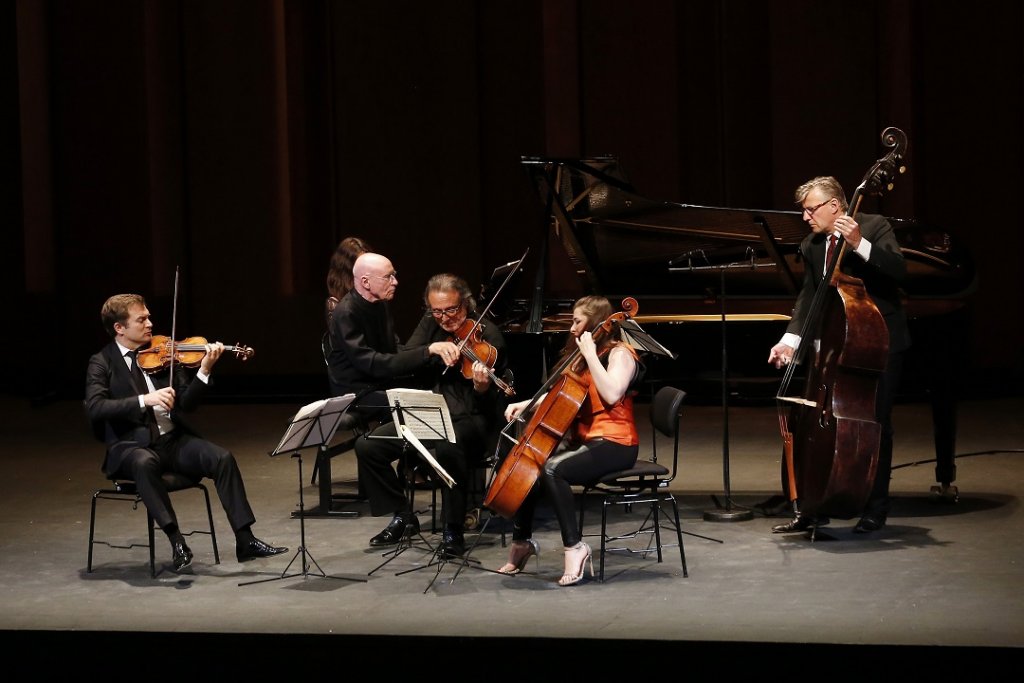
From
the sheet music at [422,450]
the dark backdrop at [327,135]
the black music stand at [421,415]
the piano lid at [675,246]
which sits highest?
the dark backdrop at [327,135]

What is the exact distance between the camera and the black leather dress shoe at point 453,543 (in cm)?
493

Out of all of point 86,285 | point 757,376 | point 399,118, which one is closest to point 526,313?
point 757,376

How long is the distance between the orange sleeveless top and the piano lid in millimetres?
1434

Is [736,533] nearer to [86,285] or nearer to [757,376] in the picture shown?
[757,376]

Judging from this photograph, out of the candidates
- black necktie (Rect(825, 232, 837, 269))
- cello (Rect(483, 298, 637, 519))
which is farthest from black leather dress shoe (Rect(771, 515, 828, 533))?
cello (Rect(483, 298, 637, 519))

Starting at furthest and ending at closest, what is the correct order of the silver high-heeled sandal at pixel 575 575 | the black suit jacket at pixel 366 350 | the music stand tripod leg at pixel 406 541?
the black suit jacket at pixel 366 350 → the music stand tripod leg at pixel 406 541 → the silver high-heeled sandal at pixel 575 575

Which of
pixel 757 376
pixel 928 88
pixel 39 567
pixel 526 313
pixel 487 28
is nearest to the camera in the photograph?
pixel 39 567

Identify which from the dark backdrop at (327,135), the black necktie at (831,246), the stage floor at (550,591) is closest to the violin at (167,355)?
the stage floor at (550,591)

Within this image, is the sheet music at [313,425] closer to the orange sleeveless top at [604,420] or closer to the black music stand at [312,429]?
the black music stand at [312,429]

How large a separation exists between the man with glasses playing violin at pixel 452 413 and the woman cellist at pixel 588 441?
403 mm

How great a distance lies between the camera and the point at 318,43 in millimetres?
10094

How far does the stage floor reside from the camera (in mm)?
3842

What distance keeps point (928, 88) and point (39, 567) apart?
682cm

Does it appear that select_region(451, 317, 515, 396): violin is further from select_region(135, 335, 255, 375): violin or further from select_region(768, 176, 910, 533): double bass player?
select_region(768, 176, 910, 533): double bass player
